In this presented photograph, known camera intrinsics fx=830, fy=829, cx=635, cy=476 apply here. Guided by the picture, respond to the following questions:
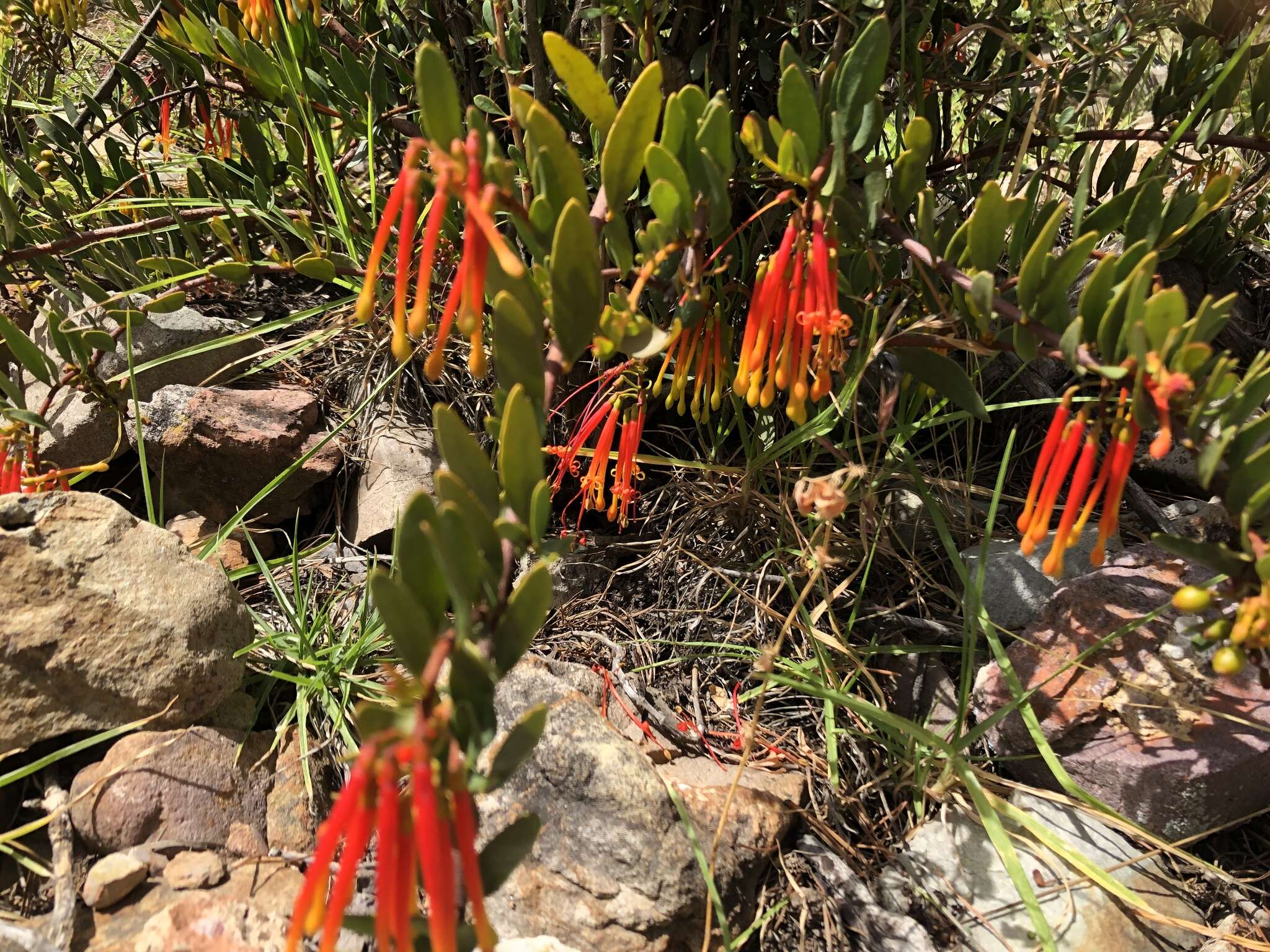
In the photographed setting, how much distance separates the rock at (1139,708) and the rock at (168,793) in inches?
49.2

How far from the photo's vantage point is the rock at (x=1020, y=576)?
5.24 feet

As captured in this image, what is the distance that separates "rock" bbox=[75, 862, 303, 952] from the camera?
3.40ft

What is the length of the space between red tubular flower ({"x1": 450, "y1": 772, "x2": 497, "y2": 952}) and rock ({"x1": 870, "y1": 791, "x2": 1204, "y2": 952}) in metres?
0.91

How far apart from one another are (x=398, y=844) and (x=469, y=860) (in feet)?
0.17

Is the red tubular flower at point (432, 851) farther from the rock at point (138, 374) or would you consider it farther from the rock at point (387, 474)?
the rock at point (138, 374)

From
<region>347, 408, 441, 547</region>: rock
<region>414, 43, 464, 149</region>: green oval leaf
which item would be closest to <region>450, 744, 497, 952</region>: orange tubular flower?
<region>414, 43, 464, 149</region>: green oval leaf

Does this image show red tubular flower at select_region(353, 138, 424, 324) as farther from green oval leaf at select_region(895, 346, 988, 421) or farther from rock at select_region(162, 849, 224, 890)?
rock at select_region(162, 849, 224, 890)

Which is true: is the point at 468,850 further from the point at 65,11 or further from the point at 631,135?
the point at 65,11

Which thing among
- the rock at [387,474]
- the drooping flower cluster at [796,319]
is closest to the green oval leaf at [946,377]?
the drooping flower cluster at [796,319]

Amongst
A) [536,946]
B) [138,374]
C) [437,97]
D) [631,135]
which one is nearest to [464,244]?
[437,97]

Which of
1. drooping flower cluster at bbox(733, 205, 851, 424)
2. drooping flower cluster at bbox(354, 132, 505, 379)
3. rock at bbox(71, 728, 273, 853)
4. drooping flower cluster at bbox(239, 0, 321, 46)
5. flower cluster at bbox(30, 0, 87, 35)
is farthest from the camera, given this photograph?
flower cluster at bbox(30, 0, 87, 35)

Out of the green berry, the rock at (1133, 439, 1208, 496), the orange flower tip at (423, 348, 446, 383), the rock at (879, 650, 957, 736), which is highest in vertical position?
the orange flower tip at (423, 348, 446, 383)

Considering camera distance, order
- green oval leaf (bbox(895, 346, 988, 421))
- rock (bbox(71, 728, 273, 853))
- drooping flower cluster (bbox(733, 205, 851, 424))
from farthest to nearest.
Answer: rock (bbox(71, 728, 273, 853)), green oval leaf (bbox(895, 346, 988, 421)), drooping flower cluster (bbox(733, 205, 851, 424))

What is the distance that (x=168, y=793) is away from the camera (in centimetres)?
123
